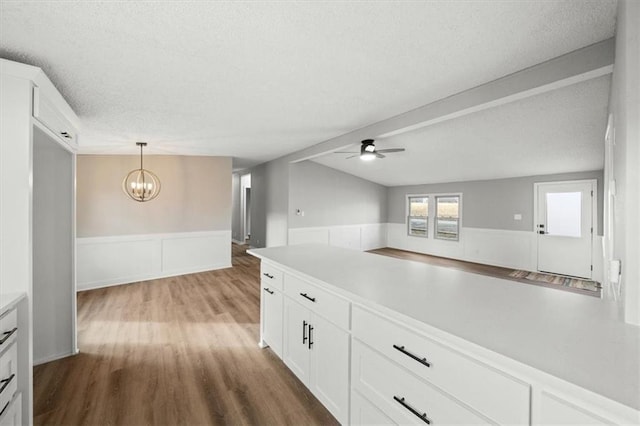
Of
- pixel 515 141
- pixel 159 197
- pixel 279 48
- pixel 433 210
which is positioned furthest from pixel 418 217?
pixel 279 48

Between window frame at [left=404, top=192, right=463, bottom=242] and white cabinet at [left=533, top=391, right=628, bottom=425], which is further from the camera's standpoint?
window frame at [left=404, top=192, right=463, bottom=242]

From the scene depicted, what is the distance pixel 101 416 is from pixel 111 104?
8.59 feet

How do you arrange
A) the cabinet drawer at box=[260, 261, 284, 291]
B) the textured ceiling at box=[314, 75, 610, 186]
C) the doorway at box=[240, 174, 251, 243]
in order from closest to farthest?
the cabinet drawer at box=[260, 261, 284, 291] < the textured ceiling at box=[314, 75, 610, 186] < the doorway at box=[240, 174, 251, 243]

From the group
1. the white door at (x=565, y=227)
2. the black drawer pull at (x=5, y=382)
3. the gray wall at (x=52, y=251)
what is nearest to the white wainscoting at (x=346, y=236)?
the white door at (x=565, y=227)

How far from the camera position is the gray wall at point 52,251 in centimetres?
244

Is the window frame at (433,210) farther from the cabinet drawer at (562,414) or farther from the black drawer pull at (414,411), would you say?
the cabinet drawer at (562,414)

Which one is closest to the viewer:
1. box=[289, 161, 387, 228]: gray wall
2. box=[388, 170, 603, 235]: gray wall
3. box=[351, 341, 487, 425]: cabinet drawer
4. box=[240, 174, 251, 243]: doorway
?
box=[351, 341, 487, 425]: cabinet drawer

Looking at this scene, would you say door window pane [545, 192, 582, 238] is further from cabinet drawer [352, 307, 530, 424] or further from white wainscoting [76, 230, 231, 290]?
white wainscoting [76, 230, 231, 290]

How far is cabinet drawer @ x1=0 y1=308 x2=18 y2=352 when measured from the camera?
58.2 inches

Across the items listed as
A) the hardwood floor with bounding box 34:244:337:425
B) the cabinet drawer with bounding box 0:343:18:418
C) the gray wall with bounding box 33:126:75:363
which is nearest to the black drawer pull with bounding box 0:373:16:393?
the cabinet drawer with bounding box 0:343:18:418

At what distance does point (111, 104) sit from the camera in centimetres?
274

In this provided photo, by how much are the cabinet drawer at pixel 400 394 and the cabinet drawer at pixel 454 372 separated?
4 cm

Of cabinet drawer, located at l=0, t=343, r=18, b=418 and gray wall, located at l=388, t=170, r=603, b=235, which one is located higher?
gray wall, located at l=388, t=170, r=603, b=235

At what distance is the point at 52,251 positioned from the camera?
2533 mm
